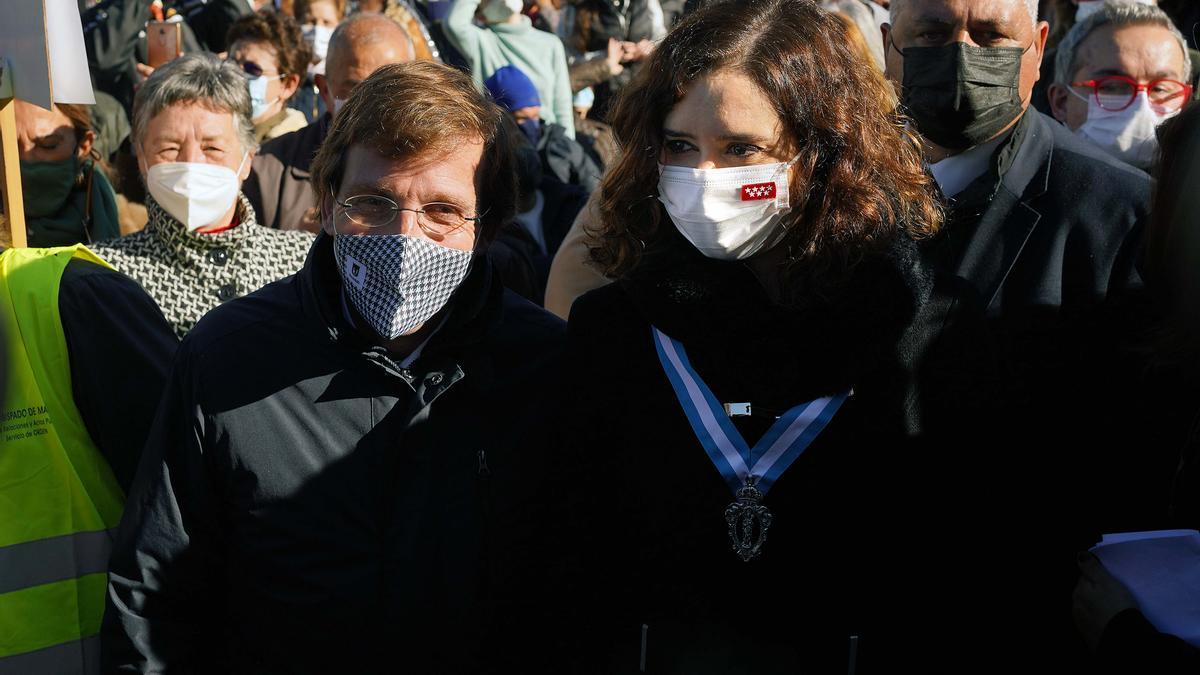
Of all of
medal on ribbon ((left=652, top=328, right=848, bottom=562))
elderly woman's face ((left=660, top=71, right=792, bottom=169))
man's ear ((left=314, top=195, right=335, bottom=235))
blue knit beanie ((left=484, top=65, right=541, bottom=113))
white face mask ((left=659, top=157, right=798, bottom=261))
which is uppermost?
elderly woman's face ((left=660, top=71, right=792, bottom=169))

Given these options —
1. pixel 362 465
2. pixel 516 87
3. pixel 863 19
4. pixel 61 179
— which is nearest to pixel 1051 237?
pixel 362 465

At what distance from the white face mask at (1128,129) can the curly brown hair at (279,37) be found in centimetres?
426

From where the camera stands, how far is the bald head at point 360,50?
5703 mm

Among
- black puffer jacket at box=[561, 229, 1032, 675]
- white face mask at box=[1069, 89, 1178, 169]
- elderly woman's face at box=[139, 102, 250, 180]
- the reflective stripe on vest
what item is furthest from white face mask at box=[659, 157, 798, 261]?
white face mask at box=[1069, 89, 1178, 169]

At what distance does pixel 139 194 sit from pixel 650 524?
10.9 feet

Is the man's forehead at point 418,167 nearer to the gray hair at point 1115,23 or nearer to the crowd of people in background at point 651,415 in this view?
the crowd of people in background at point 651,415

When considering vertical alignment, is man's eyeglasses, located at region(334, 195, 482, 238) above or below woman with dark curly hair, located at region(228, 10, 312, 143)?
above

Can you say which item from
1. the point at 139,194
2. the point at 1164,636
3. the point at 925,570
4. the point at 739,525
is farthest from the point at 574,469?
the point at 139,194

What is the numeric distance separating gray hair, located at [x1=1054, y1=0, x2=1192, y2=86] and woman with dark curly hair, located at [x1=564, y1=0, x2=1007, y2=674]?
2.41 meters

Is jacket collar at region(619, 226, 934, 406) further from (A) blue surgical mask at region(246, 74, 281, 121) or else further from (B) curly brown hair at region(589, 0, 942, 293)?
(A) blue surgical mask at region(246, 74, 281, 121)

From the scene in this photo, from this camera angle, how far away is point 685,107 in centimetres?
270

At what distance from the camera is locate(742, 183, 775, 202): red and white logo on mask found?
2635 mm

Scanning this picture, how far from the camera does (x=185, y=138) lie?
426 centimetres

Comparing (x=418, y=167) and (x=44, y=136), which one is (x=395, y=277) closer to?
(x=418, y=167)
